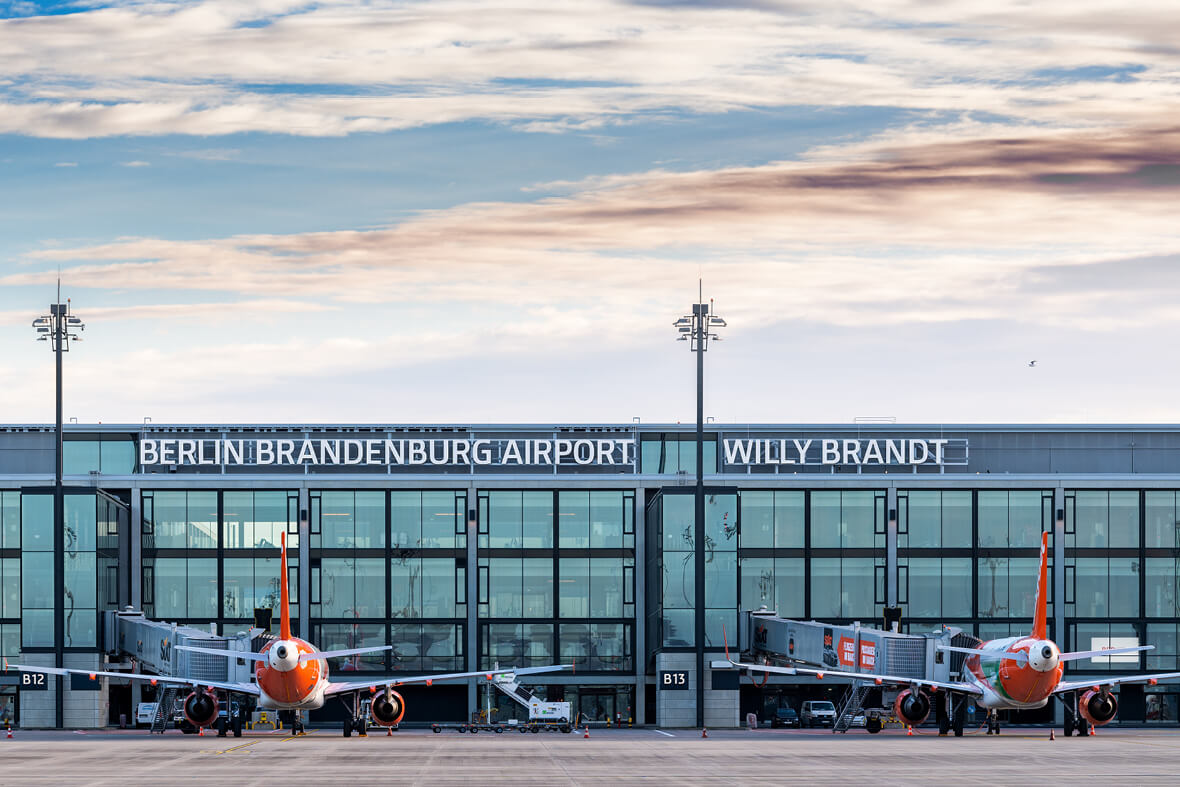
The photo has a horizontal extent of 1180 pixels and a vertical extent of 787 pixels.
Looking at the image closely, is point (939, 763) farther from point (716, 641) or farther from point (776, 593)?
point (776, 593)

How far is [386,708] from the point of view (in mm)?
89000

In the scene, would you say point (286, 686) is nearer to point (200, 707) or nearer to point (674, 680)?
point (200, 707)

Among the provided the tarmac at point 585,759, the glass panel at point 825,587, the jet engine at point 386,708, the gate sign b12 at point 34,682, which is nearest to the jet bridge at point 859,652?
the tarmac at point 585,759

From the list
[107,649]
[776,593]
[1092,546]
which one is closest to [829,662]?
[776,593]

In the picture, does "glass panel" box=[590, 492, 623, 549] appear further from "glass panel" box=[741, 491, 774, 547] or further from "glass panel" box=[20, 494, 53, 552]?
"glass panel" box=[20, 494, 53, 552]

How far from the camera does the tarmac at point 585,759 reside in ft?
186

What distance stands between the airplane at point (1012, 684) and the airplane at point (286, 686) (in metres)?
20.2

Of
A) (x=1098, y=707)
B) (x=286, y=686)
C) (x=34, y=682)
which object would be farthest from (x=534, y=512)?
(x=1098, y=707)

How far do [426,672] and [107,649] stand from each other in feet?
70.1

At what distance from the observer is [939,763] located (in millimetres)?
64688

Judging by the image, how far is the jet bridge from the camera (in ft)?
296

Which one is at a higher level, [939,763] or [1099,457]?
[1099,457]

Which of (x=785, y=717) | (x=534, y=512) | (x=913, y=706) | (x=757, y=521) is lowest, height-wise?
(x=785, y=717)

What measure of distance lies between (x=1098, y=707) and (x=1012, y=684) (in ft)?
26.6
